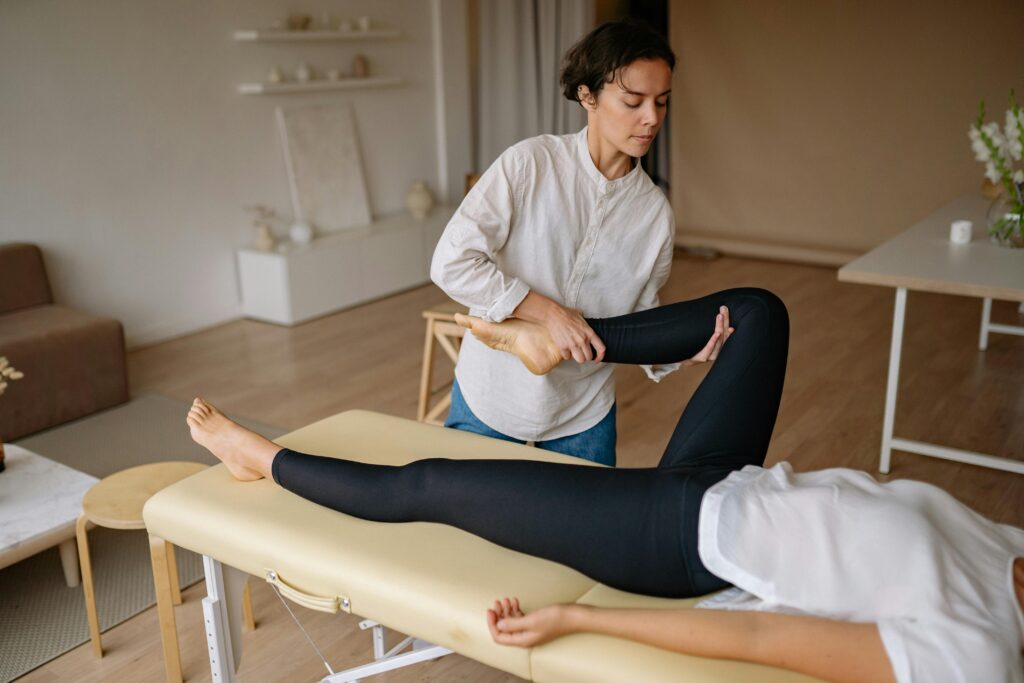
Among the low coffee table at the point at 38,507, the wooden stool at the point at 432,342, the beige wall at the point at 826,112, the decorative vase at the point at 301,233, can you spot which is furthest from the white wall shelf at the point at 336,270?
the low coffee table at the point at 38,507

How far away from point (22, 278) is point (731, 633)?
3.17 metres

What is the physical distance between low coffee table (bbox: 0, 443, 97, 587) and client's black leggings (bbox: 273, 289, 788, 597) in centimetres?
78

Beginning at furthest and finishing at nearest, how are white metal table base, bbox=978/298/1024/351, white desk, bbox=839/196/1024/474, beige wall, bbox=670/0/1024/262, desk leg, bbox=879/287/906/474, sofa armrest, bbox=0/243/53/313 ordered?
beige wall, bbox=670/0/1024/262 < white metal table base, bbox=978/298/1024/351 < sofa armrest, bbox=0/243/53/313 < desk leg, bbox=879/287/906/474 < white desk, bbox=839/196/1024/474

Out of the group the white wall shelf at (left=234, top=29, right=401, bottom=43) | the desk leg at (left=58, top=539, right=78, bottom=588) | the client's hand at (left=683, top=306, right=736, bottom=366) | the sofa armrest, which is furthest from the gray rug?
the white wall shelf at (left=234, top=29, right=401, bottom=43)

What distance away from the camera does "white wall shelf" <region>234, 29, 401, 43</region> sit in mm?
4262

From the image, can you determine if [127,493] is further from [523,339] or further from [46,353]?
[46,353]

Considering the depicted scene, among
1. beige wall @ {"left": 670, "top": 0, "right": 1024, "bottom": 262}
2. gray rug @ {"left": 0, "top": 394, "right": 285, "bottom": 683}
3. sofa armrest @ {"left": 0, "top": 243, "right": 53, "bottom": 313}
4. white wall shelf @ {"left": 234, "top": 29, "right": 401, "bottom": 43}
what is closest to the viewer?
gray rug @ {"left": 0, "top": 394, "right": 285, "bottom": 683}

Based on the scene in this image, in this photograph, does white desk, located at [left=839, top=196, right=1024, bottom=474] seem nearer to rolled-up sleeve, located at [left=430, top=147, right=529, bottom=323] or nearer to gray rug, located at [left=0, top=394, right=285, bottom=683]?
rolled-up sleeve, located at [left=430, top=147, right=529, bottom=323]

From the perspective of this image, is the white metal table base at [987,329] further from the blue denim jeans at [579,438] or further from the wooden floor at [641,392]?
the blue denim jeans at [579,438]

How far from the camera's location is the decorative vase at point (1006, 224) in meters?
2.94

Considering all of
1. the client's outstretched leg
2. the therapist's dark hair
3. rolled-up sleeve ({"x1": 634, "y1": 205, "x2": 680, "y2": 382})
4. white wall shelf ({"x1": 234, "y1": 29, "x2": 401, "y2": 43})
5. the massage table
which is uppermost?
white wall shelf ({"x1": 234, "y1": 29, "x2": 401, "y2": 43})

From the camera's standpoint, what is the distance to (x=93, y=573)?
91.4 inches

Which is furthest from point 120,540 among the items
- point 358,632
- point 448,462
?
point 448,462

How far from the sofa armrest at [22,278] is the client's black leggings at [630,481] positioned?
2361 mm
